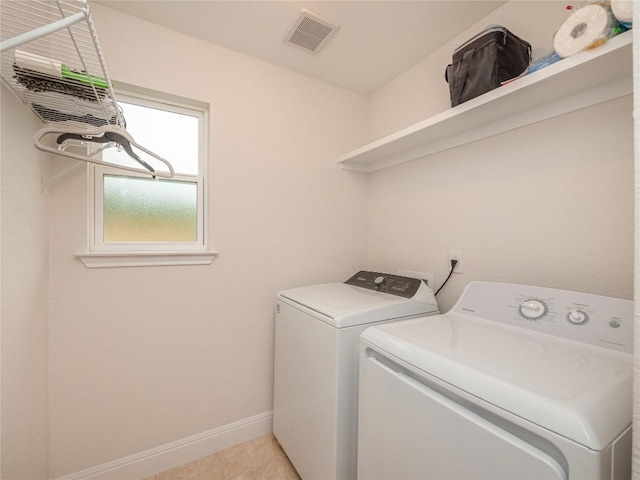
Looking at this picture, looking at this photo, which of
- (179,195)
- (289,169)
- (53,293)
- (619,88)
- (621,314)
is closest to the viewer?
(621,314)

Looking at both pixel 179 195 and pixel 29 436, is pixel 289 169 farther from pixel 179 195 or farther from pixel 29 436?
pixel 29 436

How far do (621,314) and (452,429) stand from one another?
697 millimetres

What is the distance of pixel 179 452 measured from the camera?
1591mm

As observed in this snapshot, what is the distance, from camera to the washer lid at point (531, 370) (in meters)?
0.56

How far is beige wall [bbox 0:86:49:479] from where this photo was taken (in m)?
0.94

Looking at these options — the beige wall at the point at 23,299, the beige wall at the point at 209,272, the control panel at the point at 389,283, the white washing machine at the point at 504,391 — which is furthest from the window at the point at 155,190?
the white washing machine at the point at 504,391

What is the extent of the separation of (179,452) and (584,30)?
8.68 feet

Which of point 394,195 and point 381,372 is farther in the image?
point 394,195

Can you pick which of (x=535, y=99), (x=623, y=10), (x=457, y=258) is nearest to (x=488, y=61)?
(x=535, y=99)

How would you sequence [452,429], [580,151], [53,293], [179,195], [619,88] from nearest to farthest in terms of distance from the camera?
[452,429] < [619,88] < [580,151] < [53,293] < [179,195]

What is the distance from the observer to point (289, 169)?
6.33 feet

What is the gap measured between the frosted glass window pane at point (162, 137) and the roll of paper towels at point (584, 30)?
6.03 feet

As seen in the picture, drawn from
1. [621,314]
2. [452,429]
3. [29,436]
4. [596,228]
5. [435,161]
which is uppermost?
[435,161]

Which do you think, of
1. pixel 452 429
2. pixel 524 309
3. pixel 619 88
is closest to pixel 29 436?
pixel 452 429
